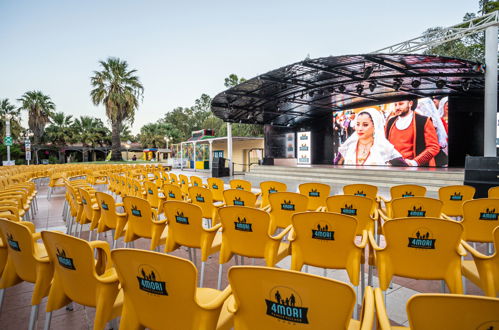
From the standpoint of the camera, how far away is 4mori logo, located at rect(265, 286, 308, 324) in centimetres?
101

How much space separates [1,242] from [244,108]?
40.2 ft

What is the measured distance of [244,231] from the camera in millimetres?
2416

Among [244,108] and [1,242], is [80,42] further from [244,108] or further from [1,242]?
[1,242]

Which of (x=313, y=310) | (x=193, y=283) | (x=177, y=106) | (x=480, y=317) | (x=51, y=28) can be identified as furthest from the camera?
(x=177, y=106)

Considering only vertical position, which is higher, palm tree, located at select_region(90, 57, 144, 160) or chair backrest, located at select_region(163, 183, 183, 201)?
palm tree, located at select_region(90, 57, 144, 160)

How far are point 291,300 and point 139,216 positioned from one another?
7.58ft

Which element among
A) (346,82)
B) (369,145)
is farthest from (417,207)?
(369,145)

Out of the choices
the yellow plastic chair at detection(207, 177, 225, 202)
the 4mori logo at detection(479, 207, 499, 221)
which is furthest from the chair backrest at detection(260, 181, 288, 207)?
the 4mori logo at detection(479, 207, 499, 221)

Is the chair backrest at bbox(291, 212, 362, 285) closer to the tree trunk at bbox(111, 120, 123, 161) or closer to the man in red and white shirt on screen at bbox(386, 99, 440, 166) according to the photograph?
the man in red and white shirt on screen at bbox(386, 99, 440, 166)

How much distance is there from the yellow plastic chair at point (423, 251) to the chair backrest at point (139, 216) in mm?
2157

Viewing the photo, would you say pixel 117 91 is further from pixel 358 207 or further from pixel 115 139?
pixel 358 207

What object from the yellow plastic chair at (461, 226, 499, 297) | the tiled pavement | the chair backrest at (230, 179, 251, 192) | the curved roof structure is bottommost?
the tiled pavement

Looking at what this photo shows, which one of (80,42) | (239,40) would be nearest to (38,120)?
(80,42)

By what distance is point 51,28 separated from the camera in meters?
16.2
